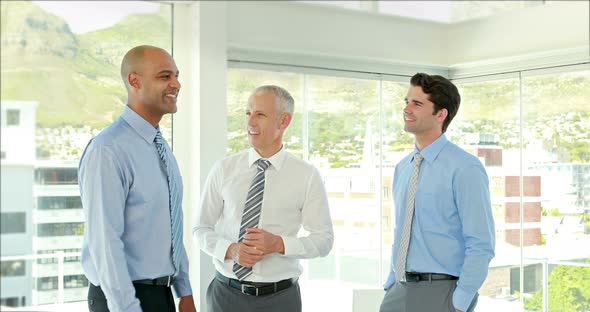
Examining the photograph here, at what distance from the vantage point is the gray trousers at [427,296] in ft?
9.63

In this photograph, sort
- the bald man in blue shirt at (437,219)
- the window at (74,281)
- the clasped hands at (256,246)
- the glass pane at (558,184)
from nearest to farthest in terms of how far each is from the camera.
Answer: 1. the clasped hands at (256,246)
2. the bald man in blue shirt at (437,219)
3. the window at (74,281)
4. the glass pane at (558,184)

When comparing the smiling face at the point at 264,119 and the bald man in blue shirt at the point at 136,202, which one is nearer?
the bald man in blue shirt at the point at 136,202

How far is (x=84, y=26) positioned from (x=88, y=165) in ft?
7.75

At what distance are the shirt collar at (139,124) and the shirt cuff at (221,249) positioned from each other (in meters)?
0.61

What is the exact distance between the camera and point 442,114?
3113mm

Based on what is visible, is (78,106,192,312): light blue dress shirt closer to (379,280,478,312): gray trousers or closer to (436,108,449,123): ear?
(379,280,478,312): gray trousers

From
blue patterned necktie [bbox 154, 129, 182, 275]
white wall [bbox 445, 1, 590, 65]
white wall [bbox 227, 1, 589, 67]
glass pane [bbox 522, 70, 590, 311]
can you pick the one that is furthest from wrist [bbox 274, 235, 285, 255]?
glass pane [bbox 522, 70, 590, 311]

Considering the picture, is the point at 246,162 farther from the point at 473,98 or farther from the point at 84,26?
the point at 473,98

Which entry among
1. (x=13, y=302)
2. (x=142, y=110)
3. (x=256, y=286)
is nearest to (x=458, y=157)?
(x=256, y=286)

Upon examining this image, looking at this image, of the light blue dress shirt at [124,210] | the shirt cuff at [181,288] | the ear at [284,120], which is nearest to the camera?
the light blue dress shirt at [124,210]

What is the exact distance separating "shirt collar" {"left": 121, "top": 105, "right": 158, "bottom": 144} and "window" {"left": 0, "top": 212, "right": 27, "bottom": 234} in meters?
1.99

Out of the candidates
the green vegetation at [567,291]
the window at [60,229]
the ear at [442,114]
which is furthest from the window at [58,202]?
the green vegetation at [567,291]

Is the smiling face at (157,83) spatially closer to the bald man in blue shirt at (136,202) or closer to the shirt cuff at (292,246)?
the bald man in blue shirt at (136,202)

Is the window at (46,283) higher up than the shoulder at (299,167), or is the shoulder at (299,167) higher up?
the shoulder at (299,167)
